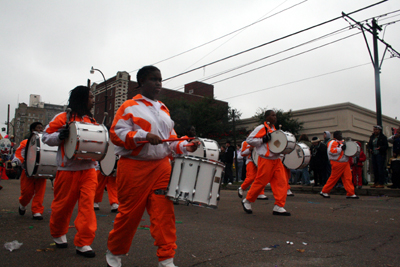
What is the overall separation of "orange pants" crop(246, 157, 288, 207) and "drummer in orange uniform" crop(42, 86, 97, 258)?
3.38 meters

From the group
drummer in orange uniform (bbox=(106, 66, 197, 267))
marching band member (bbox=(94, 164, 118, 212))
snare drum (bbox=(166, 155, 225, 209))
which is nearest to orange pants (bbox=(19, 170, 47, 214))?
marching band member (bbox=(94, 164, 118, 212))

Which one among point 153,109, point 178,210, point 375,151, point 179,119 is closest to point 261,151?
point 178,210

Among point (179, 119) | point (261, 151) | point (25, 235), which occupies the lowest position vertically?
point (25, 235)

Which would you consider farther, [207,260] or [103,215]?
[103,215]

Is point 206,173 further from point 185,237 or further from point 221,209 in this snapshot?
point 221,209

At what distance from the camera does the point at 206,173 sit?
3.20 metres

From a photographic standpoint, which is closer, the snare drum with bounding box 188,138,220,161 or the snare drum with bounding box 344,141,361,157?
the snare drum with bounding box 188,138,220,161

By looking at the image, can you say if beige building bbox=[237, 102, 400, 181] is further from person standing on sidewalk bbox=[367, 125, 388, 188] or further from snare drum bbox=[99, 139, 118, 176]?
snare drum bbox=[99, 139, 118, 176]

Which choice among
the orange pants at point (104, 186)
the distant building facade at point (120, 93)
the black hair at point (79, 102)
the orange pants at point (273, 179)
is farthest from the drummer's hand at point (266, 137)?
the distant building facade at point (120, 93)

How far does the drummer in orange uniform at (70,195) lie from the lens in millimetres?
3803

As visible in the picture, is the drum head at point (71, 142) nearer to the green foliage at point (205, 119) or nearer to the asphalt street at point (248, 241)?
the asphalt street at point (248, 241)

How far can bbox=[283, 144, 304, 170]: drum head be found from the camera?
10.5 m

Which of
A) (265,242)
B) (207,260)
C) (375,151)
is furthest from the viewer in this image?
(375,151)

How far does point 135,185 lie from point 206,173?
0.67 meters
